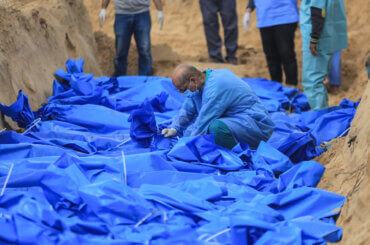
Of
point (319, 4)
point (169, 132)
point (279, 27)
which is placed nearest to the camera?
point (169, 132)

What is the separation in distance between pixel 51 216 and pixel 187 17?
7690 mm

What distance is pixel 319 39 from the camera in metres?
4.55

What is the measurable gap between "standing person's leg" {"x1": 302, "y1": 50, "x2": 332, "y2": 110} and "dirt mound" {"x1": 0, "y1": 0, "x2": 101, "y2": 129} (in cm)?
261

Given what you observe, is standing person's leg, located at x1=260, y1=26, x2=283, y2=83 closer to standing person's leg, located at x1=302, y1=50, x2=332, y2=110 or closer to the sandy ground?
the sandy ground

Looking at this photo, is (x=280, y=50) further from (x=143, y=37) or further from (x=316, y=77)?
(x=143, y=37)

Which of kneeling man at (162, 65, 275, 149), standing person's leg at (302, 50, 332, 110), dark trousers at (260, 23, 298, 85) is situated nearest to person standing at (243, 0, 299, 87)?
dark trousers at (260, 23, 298, 85)

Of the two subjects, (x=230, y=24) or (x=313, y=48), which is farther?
(x=230, y=24)

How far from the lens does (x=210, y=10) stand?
21.9ft

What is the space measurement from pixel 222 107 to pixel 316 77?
5.07 feet

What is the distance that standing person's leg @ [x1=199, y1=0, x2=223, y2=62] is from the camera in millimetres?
6680

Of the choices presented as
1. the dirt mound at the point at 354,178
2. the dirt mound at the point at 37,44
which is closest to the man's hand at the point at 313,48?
the dirt mound at the point at 354,178

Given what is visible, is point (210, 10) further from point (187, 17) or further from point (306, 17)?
point (187, 17)

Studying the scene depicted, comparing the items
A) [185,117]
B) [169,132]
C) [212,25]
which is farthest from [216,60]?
[169,132]

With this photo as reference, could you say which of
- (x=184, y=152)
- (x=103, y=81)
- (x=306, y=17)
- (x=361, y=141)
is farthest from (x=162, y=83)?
(x=361, y=141)
